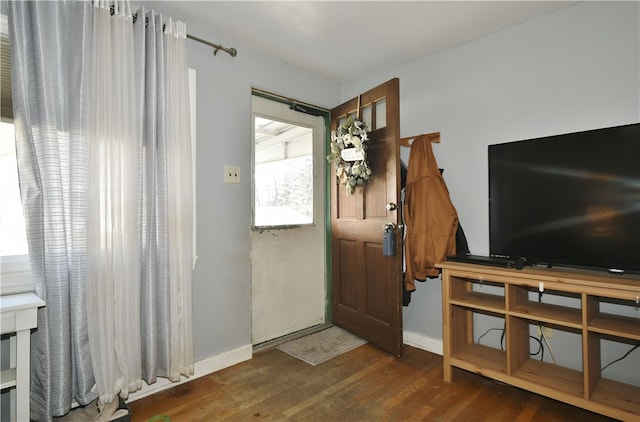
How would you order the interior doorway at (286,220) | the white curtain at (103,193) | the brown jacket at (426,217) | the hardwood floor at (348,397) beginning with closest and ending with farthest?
1. the white curtain at (103,193)
2. the hardwood floor at (348,397)
3. the brown jacket at (426,217)
4. the interior doorway at (286,220)

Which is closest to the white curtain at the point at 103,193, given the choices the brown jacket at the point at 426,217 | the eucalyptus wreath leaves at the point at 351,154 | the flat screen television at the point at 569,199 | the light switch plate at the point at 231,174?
the light switch plate at the point at 231,174

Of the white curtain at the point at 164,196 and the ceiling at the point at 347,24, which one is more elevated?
the ceiling at the point at 347,24

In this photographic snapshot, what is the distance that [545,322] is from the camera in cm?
197

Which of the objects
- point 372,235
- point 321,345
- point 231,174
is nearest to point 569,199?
point 372,235

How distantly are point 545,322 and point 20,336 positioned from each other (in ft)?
8.84

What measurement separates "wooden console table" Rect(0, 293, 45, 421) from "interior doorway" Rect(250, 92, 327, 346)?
1.49 m

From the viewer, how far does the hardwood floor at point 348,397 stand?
71.3 inches

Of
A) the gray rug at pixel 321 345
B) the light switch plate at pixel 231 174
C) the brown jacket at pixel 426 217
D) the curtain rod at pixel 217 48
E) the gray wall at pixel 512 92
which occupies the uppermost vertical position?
the curtain rod at pixel 217 48

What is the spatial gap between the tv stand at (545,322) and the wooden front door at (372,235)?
0.42 metres

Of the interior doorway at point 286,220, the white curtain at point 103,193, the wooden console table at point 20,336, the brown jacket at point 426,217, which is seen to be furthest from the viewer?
the interior doorway at point 286,220

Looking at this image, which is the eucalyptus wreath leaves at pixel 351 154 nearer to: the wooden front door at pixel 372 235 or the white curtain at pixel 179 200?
the wooden front door at pixel 372 235

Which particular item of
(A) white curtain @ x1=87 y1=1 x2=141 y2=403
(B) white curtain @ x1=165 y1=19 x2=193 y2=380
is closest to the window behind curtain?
(A) white curtain @ x1=87 y1=1 x2=141 y2=403

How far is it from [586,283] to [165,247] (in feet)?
7.46

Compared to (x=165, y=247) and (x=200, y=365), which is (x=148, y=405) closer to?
(x=200, y=365)
